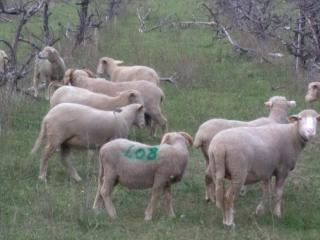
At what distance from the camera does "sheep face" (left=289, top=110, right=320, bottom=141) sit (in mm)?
8875

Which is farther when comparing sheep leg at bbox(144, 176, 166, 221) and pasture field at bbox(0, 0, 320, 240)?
sheep leg at bbox(144, 176, 166, 221)

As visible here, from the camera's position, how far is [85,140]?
9.98 m

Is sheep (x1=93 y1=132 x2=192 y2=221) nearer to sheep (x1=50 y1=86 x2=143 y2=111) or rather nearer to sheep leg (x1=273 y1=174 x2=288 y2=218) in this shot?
sheep leg (x1=273 y1=174 x2=288 y2=218)

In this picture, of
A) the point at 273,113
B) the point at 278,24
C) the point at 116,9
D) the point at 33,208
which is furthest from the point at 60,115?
the point at 116,9

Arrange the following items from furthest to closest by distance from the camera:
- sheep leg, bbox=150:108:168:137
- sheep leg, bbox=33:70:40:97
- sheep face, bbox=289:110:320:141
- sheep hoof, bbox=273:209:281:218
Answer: sheep leg, bbox=33:70:40:97 < sheep leg, bbox=150:108:168:137 < sheep face, bbox=289:110:320:141 < sheep hoof, bbox=273:209:281:218

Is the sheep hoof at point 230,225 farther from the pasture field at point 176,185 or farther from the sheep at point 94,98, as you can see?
the sheep at point 94,98

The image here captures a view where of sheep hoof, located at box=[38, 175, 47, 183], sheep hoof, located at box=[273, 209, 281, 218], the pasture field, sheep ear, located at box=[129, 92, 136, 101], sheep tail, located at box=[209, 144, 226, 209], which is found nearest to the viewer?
the pasture field

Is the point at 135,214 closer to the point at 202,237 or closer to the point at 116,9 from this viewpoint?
the point at 202,237

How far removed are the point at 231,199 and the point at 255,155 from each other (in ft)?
1.60

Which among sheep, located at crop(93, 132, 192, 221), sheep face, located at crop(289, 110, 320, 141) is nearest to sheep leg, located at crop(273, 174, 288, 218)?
sheep face, located at crop(289, 110, 320, 141)

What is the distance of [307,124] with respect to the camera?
8.95 metres

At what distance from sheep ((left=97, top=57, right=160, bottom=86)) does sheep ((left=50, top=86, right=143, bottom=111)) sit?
214 centimetres

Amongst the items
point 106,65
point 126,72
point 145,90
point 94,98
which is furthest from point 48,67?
point 94,98

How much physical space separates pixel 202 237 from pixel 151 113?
4898 mm
